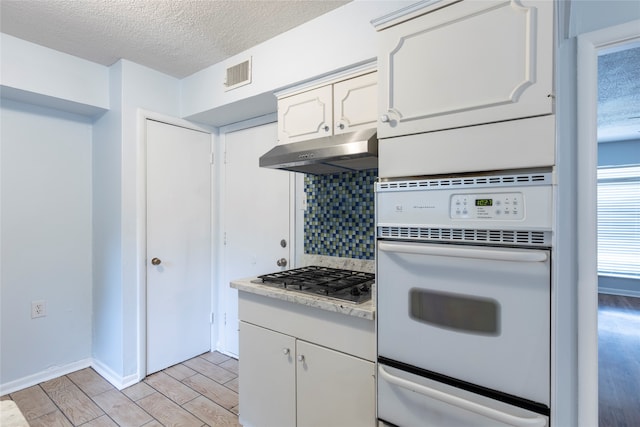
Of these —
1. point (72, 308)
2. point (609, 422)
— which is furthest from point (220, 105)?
point (609, 422)

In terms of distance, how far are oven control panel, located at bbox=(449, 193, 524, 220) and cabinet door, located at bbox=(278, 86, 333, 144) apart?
3.01 feet

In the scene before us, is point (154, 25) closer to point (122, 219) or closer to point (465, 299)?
point (122, 219)

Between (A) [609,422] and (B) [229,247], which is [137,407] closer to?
(B) [229,247]

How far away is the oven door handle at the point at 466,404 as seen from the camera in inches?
40.8

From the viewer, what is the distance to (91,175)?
2.81 m

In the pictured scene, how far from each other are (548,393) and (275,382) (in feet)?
4.14

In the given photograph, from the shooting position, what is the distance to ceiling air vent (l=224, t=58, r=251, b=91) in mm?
2324

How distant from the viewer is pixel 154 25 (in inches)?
80.0

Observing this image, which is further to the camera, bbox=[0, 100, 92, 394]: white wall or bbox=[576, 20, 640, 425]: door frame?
bbox=[0, 100, 92, 394]: white wall

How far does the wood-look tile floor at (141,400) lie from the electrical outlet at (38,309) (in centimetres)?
52

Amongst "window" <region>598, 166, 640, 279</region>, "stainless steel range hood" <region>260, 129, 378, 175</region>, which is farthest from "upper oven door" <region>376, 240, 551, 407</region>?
"window" <region>598, 166, 640, 279</region>

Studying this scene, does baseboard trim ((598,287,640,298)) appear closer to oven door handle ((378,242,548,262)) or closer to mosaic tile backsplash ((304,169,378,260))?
mosaic tile backsplash ((304,169,378,260))

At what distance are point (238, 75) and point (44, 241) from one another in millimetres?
1964

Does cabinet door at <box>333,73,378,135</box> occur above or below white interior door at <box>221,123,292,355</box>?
above
